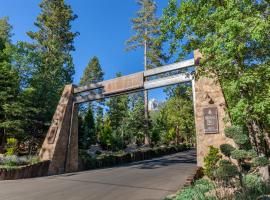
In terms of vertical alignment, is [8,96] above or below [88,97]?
above

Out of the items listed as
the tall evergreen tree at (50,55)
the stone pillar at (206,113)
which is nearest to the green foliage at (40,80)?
the tall evergreen tree at (50,55)

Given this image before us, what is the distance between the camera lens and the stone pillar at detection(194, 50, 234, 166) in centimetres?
912

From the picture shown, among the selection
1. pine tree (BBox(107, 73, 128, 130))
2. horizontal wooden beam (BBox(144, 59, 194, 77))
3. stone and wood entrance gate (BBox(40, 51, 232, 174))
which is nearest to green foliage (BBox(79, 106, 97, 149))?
pine tree (BBox(107, 73, 128, 130))

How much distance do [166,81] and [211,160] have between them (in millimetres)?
4117

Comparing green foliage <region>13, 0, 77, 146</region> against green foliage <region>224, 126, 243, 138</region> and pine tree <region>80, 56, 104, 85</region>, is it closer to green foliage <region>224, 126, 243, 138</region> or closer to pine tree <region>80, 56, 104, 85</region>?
green foliage <region>224, 126, 243, 138</region>

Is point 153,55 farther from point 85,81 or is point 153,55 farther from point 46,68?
point 85,81

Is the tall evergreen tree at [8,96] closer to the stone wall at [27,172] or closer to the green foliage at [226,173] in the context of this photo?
the stone wall at [27,172]

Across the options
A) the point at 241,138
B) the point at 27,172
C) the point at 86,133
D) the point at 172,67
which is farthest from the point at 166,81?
the point at 86,133

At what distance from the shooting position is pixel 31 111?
57.3 feet

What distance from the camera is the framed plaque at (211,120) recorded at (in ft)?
30.2

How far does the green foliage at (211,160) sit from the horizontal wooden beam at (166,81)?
3.16m

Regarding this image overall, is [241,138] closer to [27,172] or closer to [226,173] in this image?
[226,173]

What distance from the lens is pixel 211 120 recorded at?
Answer: 9.31m

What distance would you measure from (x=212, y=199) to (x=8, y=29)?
2822 centimetres
